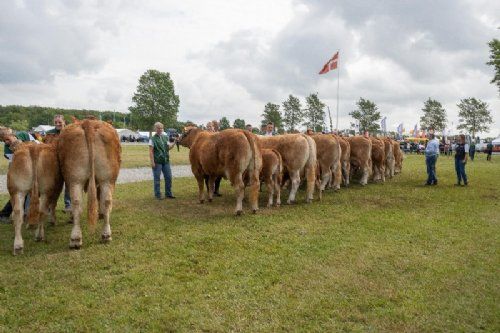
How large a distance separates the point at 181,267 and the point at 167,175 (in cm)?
606

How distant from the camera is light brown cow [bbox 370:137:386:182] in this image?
1532cm

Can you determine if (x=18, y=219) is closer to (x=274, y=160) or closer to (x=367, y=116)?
(x=274, y=160)

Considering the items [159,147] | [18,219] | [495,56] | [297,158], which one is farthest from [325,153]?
[495,56]

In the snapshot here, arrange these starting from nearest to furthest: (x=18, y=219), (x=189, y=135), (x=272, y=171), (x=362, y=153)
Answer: (x=18, y=219) → (x=272, y=171) → (x=189, y=135) → (x=362, y=153)

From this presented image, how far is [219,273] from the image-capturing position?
18.5ft

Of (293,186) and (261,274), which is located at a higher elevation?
(293,186)

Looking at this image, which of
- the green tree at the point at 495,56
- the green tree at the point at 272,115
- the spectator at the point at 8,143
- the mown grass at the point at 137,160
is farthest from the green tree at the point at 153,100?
the spectator at the point at 8,143

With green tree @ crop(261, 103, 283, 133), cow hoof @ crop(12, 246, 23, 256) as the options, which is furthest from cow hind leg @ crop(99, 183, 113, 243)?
green tree @ crop(261, 103, 283, 133)

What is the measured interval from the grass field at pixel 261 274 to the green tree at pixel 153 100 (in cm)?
6174

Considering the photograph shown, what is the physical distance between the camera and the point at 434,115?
6638 cm

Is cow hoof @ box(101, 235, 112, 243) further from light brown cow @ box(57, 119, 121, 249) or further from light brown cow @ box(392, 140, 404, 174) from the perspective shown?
light brown cow @ box(392, 140, 404, 174)

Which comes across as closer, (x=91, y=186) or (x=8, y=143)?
(x=91, y=186)

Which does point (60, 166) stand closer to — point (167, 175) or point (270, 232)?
point (270, 232)

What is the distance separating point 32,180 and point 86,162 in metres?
0.92
